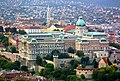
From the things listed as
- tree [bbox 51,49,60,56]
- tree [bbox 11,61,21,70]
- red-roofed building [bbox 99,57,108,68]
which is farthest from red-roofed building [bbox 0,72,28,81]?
tree [bbox 51,49,60,56]

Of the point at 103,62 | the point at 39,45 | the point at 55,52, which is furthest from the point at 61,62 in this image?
the point at 39,45

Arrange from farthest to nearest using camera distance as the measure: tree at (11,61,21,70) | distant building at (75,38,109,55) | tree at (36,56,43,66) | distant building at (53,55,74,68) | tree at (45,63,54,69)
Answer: distant building at (75,38,109,55) < tree at (36,56,43,66) < distant building at (53,55,74,68) < tree at (11,61,21,70) < tree at (45,63,54,69)

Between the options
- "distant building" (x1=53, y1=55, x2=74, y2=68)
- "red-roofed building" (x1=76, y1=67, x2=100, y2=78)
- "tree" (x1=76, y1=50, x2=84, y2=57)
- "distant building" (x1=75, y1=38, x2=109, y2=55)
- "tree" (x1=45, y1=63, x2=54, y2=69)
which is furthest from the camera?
"distant building" (x1=75, y1=38, x2=109, y2=55)

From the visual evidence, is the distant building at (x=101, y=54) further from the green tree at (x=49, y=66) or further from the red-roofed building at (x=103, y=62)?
the green tree at (x=49, y=66)

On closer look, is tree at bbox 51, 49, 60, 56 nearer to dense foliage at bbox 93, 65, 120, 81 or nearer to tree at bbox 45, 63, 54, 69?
tree at bbox 45, 63, 54, 69

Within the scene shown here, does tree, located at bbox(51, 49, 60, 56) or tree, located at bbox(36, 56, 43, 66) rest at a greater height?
tree, located at bbox(51, 49, 60, 56)

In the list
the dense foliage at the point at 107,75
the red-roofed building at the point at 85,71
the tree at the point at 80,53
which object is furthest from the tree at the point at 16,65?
the dense foliage at the point at 107,75

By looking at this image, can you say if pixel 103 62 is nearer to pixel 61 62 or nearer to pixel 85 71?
pixel 85 71

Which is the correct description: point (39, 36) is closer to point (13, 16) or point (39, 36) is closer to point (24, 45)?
point (24, 45)

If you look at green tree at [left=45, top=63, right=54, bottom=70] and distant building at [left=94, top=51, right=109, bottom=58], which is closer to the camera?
green tree at [left=45, top=63, right=54, bottom=70]

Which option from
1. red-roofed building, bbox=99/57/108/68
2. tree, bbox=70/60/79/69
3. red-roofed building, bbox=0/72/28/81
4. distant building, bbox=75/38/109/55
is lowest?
red-roofed building, bbox=0/72/28/81

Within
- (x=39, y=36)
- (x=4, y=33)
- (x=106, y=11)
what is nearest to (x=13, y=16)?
(x=106, y=11)
